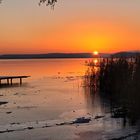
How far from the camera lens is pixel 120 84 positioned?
22.7m

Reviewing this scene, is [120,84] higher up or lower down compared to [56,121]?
higher up

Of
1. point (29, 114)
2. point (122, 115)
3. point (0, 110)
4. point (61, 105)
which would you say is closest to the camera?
point (122, 115)

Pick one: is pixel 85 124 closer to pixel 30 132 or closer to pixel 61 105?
pixel 30 132

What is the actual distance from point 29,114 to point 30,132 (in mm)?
5335

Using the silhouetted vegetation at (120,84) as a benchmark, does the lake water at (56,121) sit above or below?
below

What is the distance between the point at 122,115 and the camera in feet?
64.2

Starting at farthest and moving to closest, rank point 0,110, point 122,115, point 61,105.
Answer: point 61,105
point 0,110
point 122,115

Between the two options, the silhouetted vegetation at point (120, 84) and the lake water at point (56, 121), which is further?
the silhouetted vegetation at point (120, 84)

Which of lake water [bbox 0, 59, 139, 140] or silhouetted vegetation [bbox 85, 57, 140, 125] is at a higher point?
silhouetted vegetation [bbox 85, 57, 140, 125]

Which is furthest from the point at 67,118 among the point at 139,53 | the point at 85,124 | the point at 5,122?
the point at 139,53

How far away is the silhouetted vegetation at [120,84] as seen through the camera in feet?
58.0

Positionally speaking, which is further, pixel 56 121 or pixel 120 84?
pixel 120 84

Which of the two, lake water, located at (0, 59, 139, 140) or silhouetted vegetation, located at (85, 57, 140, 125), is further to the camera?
silhouetted vegetation, located at (85, 57, 140, 125)

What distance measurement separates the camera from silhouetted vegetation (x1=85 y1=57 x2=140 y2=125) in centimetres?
1769
